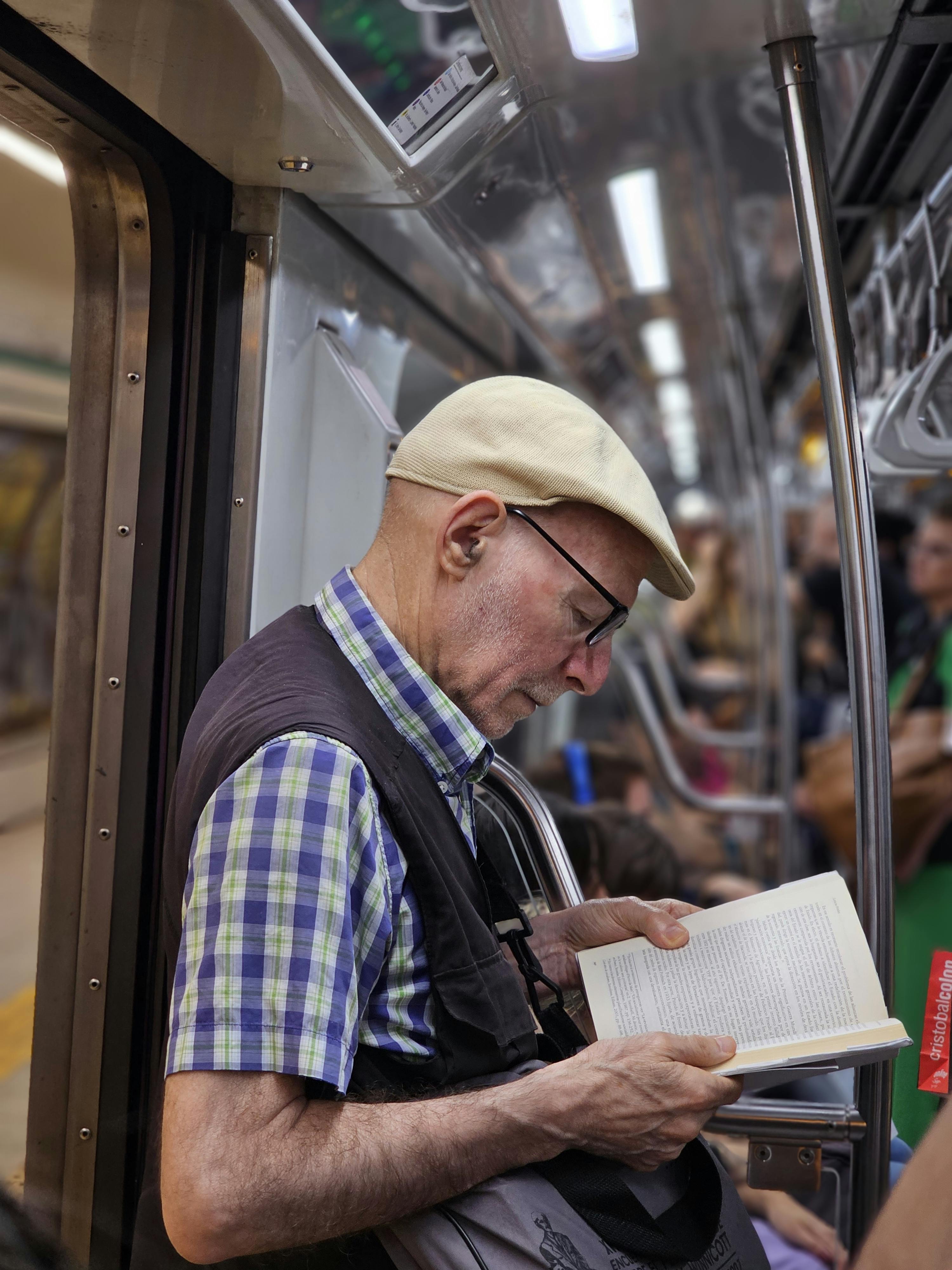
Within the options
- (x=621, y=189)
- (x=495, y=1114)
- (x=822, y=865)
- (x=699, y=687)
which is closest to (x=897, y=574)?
(x=822, y=865)

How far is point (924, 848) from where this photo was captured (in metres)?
2.77

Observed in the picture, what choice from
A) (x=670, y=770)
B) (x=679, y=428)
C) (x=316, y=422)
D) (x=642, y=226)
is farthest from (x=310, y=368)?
(x=679, y=428)

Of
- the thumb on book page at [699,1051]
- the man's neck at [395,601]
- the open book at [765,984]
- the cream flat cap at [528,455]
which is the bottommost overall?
the thumb on book page at [699,1051]

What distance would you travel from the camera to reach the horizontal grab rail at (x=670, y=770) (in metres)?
4.41

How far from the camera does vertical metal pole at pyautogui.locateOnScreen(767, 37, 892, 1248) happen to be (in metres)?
1.53

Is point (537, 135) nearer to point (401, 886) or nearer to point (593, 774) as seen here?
point (401, 886)

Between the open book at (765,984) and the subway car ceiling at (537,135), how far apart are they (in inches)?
46.0

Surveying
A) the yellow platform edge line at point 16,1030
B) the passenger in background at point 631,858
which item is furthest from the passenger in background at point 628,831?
the yellow platform edge line at point 16,1030

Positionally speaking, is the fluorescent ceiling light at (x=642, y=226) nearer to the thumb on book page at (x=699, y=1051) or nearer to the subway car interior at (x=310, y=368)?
the subway car interior at (x=310, y=368)

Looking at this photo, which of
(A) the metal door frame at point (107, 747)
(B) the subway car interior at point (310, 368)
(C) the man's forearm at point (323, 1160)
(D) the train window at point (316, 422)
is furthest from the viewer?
(D) the train window at point (316, 422)

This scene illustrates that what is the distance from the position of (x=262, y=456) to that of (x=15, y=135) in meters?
0.74

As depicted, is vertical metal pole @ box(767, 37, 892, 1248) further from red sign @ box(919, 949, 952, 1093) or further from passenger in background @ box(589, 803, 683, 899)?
passenger in background @ box(589, 803, 683, 899)

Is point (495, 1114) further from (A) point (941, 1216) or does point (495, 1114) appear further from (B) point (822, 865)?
(B) point (822, 865)

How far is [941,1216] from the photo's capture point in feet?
2.53
